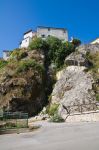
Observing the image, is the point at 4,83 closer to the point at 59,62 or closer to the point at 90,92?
the point at 59,62

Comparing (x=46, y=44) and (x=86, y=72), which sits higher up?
(x=46, y=44)

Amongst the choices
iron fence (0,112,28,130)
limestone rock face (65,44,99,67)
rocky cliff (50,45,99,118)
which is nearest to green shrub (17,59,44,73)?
rocky cliff (50,45,99,118)

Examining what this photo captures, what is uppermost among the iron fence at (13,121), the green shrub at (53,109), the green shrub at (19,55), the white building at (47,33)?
the white building at (47,33)

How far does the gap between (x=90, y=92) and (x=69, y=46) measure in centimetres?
1378

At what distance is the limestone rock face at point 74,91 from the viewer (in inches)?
1136

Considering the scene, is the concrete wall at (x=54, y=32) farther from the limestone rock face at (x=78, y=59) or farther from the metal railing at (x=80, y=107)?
the metal railing at (x=80, y=107)

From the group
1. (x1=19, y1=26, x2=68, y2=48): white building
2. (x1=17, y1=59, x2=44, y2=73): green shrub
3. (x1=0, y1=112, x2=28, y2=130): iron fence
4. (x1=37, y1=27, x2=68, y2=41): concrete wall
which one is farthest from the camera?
(x1=37, y1=27, x2=68, y2=41): concrete wall

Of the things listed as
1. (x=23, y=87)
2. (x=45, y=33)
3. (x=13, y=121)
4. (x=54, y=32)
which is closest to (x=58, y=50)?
(x=23, y=87)

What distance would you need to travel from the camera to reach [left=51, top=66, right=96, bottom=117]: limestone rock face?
2885cm

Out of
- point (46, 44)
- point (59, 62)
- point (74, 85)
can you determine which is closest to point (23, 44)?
point (46, 44)

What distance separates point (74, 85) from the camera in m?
34.1

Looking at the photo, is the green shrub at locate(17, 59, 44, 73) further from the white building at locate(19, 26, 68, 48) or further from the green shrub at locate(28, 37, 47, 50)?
the white building at locate(19, 26, 68, 48)

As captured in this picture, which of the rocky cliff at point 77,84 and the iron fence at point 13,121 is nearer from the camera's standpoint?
the iron fence at point 13,121

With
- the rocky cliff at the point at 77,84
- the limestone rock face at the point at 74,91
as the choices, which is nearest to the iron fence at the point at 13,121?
the rocky cliff at the point at 77,84
